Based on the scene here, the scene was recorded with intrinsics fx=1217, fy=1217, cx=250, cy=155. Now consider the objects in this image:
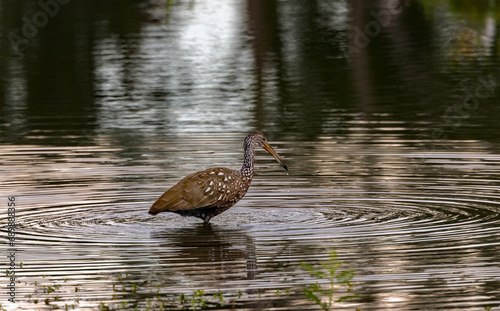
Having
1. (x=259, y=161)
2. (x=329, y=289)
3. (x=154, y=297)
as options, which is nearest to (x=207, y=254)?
(x=154, y=297)

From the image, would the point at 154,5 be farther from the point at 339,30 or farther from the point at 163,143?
the point at 163,143

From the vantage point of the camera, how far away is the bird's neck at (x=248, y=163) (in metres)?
16.1

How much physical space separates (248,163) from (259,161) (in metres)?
4.22

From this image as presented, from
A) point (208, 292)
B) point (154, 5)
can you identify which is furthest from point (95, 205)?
point (154, 5)

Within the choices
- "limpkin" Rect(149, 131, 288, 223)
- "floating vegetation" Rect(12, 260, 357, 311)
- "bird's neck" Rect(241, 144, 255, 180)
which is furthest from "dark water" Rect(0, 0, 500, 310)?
"bird's neck" Rect(241, 144, 255, 180)

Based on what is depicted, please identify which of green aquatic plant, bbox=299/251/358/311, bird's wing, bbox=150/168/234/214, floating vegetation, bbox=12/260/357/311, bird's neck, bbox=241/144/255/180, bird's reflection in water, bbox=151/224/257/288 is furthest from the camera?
bird's neck, bbox=241/144/255/180

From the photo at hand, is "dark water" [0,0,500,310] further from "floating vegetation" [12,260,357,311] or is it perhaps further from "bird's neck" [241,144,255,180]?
"bird's neck" [241,144,255,180]

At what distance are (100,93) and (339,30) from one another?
1559 cm

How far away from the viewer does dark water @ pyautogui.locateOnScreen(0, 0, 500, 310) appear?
39.0 feet

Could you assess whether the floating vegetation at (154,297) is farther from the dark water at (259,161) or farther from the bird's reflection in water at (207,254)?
the bird's reflection in water at (207,254)

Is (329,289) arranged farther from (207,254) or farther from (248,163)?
(248,163)

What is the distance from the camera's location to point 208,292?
37.0 ft

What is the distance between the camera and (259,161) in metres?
20.4

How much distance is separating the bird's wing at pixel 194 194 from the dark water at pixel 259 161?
32 cm
